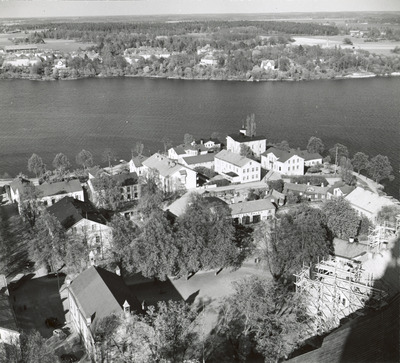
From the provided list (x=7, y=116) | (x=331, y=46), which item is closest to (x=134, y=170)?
(x=7, y=116)

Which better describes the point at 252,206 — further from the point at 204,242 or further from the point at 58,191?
the point at 58,191

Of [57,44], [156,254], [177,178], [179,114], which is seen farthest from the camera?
[57,44]

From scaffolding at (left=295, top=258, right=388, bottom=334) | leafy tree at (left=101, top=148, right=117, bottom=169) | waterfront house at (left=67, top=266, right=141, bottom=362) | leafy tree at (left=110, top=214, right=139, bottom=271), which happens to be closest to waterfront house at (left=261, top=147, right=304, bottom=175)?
leafy tree at (left=101, top=148, right=117, bottom=169)

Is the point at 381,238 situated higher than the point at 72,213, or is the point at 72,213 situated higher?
the point at 381,238

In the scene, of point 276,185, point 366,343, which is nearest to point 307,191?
point 276,185

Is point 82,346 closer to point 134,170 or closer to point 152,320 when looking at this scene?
point 152,320

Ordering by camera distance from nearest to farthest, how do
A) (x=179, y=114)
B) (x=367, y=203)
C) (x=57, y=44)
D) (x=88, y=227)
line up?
(x=88, y=227) < (x=367, y=203) < (x=179, y=114) < (x=57, y=44)

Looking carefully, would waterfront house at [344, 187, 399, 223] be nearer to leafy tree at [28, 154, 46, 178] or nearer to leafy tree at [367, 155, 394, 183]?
leafy tree at [367, 155, 394, 183]
